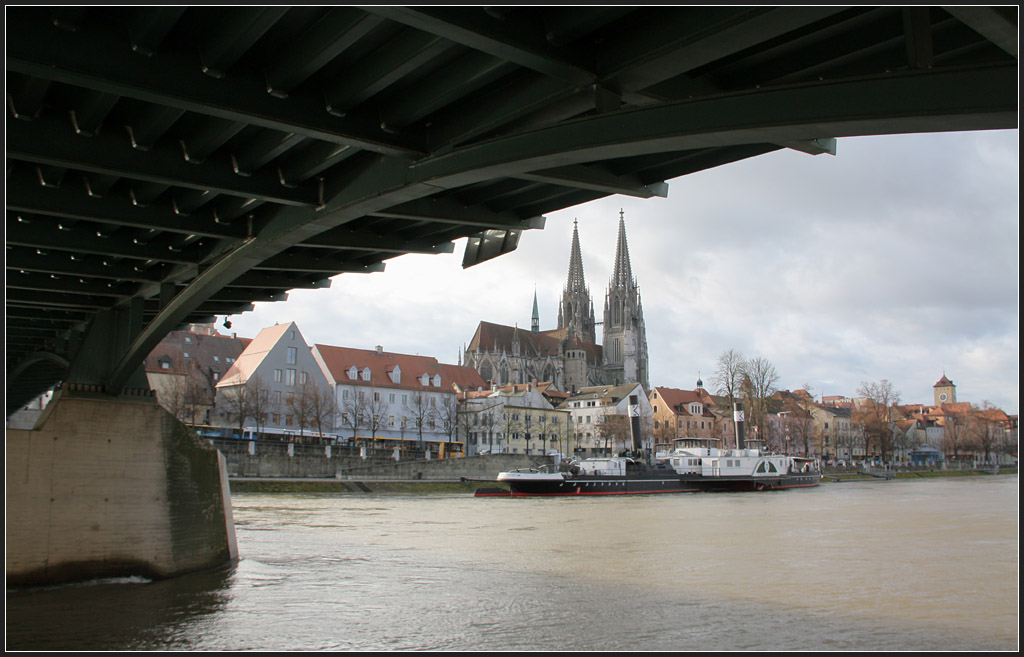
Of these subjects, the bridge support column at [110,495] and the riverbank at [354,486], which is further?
the riverbank at [354,486]

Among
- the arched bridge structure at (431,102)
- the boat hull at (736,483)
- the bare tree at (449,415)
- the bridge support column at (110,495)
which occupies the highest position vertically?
the arched bridge structure at (431,102)

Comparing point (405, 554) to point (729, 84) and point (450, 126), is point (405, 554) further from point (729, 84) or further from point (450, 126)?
point (729, 84)

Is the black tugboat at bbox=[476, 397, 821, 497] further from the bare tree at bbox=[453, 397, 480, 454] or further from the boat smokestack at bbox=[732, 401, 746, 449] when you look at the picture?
the bare tree at bbox=[453, 397, 480, 454]

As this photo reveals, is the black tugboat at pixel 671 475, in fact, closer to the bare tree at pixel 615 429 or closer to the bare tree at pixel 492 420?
the bare tree at pixel 615 429

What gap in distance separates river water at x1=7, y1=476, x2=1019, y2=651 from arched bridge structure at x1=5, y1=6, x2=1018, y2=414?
464 cm

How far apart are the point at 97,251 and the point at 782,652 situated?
9.80 meters

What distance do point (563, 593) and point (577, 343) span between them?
4629 inches

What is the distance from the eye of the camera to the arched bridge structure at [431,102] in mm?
5262

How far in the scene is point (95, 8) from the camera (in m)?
6.18

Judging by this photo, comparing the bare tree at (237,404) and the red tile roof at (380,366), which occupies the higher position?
the red tile roof at (380,366)

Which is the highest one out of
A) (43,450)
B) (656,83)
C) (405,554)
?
(656,83)

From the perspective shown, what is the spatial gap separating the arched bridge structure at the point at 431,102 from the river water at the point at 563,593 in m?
4.64

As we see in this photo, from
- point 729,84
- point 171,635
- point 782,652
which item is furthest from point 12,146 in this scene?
point 782,652

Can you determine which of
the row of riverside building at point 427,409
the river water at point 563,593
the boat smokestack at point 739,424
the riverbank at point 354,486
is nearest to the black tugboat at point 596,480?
the riverbank at point 354,486
